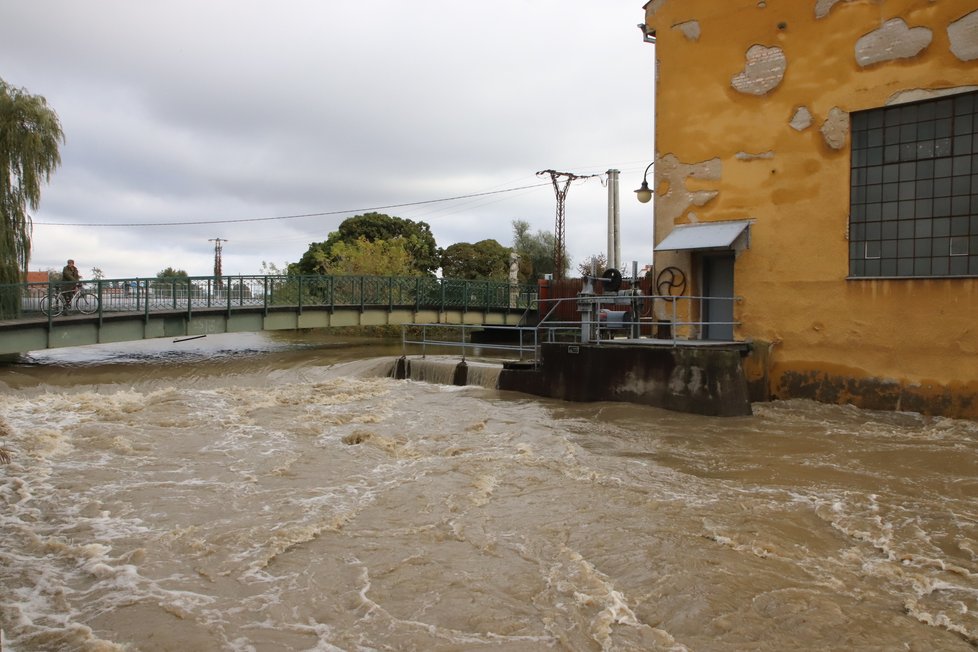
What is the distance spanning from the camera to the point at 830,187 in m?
12.9

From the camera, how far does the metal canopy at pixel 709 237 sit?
45.1 feet

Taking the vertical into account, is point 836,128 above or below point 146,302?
above

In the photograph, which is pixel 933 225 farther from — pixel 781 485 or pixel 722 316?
pixel 781 485

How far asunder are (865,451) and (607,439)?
360 centimetres

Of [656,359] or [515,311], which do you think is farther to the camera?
[515,311]

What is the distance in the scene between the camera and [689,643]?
14.4 ft

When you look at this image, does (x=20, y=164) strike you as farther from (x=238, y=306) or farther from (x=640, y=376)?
(x=640, y=376)

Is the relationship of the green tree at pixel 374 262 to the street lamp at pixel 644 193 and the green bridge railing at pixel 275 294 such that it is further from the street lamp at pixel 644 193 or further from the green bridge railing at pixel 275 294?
the street lamp at pixel 644 193

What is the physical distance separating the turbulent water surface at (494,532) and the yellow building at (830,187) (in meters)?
1.21

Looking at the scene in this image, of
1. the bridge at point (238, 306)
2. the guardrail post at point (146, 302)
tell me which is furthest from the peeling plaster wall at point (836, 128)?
A: the guardrail post at point (146, 302)

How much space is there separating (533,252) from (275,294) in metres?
35.9

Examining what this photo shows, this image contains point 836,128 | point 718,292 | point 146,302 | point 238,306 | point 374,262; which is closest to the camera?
point 836,128

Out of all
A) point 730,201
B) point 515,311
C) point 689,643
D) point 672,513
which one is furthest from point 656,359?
point 515,311

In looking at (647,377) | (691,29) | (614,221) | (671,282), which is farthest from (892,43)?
(614,221)
